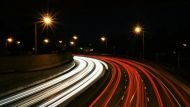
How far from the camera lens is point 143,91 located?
43938 millimetres

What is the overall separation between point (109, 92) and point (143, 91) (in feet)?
16.3

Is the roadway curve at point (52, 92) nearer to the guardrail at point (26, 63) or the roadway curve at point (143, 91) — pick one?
the guardrail at point (26, 63)

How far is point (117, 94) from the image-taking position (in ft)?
138

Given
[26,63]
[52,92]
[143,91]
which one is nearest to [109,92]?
[143,91]

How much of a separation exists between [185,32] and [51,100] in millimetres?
97799

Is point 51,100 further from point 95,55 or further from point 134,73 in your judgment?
point 95,55

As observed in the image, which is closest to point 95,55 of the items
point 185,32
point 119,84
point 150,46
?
point 150,46

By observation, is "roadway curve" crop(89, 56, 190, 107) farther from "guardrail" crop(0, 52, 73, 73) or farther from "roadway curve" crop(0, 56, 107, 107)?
"guardrail" crop(0, 52, 73, 73)

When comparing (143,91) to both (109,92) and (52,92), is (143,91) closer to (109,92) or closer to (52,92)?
(109,92)

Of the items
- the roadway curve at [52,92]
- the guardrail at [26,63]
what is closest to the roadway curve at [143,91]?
the roadway curve at [52,92]

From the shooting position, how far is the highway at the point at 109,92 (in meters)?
34.6

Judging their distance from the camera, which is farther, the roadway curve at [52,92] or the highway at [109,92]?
the highway at [109,92]

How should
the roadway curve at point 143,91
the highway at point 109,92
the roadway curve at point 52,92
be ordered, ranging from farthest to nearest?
the roadway curve at point 143,91, the highway at point 109,92, the roadway curve at point 52,92

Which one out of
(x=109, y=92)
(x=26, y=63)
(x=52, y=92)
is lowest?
(x=109, y=92)
